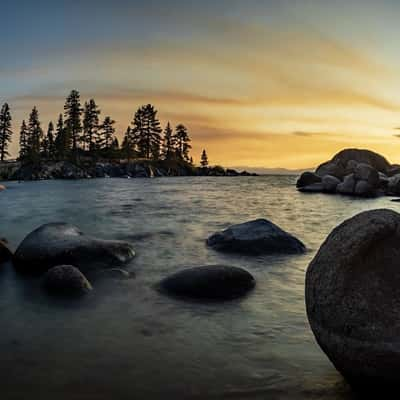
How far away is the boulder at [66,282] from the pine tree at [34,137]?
69272mm

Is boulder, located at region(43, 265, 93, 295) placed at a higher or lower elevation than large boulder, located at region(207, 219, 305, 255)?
lower

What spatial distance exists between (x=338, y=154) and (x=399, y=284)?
6896cm

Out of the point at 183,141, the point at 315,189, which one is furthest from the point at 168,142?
the point at 315,189

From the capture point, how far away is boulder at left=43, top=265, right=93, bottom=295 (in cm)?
757

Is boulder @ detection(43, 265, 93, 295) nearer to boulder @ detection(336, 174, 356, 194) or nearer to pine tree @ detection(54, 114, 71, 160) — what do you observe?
boulder @ detection(336, 174, 356, 194)

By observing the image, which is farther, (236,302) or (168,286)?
(168,286)

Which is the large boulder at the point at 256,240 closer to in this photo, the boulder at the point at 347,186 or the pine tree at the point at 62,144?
the boulder at the point at 347,186

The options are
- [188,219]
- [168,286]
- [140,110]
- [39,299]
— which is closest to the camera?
[39,299]

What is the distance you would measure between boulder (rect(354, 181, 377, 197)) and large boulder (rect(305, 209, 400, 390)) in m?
35.7

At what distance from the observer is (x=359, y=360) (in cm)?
401

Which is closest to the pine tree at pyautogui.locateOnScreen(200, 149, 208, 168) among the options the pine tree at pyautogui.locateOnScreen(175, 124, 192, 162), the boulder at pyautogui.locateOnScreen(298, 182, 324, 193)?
the pine tree at pyautogui.locateOnScreen(175, 124, 192, 162)

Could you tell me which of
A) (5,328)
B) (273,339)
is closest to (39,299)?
(5,328)

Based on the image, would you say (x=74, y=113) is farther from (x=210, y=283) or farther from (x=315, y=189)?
(x=210, y=283)

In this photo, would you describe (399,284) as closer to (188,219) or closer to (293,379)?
(293,379)
